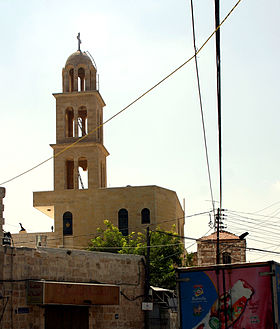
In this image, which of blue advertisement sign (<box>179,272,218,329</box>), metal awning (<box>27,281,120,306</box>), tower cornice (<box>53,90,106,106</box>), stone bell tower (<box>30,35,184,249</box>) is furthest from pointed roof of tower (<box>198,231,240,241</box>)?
blue advertisement sign (<box>179,272,218,329</box>)

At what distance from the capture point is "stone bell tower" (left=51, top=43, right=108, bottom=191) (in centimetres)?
5434

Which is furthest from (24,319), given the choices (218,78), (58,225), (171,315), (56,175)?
(56,175)

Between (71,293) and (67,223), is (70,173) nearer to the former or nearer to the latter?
(67,223)

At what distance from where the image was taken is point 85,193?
51.6 m

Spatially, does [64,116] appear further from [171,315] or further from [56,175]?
[171,315]

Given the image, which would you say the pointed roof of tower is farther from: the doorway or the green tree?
the doorway

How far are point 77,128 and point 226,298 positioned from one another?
4294 centimetres

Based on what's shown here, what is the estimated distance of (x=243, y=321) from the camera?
44.7ft

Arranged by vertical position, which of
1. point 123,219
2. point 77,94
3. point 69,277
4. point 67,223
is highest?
point 77,94

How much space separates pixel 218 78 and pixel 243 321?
575 centimetres

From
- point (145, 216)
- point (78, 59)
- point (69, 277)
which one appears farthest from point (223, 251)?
point (69, 277)

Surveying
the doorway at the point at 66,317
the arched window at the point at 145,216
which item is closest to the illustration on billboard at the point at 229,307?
the doorway at the point at 66,317

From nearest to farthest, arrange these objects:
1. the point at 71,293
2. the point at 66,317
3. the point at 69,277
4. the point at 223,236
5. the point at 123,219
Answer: the point at 71,293 → the point at 66,317 → the point at 69,277 → the point at 123,219 → the point at 223,236

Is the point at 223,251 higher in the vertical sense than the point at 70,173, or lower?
lower
